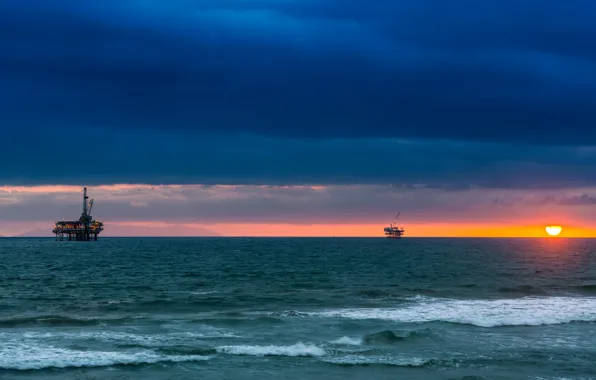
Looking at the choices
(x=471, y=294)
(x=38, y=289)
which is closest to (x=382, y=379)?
(x=471, y=294)

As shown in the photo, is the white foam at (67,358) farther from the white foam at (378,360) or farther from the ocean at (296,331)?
the white foam at (378,360)

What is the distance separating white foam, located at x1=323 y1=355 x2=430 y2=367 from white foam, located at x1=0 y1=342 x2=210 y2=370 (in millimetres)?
6546

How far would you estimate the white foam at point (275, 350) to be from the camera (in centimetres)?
3312

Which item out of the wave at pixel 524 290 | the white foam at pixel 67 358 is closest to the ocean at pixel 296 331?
the white foam at pixel 67 358

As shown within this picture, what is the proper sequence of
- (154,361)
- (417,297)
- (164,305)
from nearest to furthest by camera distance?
1. (154,361)
2. (164,305)
3. (417,297)

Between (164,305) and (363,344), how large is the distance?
22018 millimetres

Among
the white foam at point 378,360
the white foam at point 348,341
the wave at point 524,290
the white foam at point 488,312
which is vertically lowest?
the white foam at point 378,360

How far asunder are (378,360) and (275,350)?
539 cm

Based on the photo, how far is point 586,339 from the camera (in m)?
37.2

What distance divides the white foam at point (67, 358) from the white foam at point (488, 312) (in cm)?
1645

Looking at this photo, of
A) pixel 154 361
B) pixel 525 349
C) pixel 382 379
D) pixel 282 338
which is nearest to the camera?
pixel 382 379

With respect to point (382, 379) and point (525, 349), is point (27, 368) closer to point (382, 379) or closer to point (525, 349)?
point (382, 379)

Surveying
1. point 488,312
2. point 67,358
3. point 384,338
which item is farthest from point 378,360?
point 488,312

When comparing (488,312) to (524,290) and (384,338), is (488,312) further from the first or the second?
(524,290)
